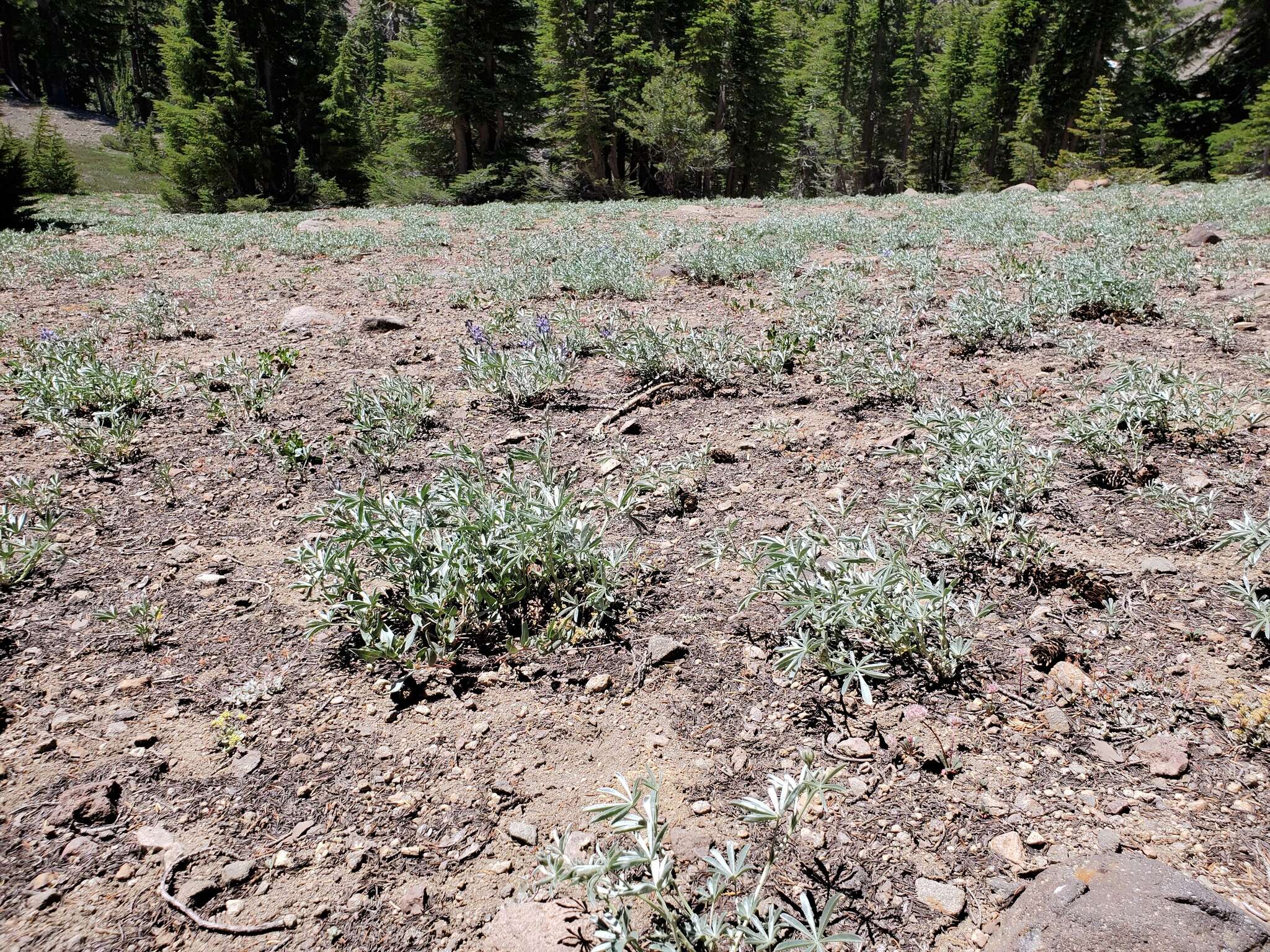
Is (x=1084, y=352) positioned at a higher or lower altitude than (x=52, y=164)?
lower

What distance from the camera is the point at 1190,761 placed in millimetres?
2100

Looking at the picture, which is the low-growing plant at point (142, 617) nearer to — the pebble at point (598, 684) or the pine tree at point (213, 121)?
the pebble at point (598, 684)

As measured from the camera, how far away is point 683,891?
1.88m

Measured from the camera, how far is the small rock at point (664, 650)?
2756mm

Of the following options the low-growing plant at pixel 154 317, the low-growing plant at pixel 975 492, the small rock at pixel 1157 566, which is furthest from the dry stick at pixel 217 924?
the low-growing plant at pixel 154 317

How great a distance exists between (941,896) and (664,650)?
1257mm

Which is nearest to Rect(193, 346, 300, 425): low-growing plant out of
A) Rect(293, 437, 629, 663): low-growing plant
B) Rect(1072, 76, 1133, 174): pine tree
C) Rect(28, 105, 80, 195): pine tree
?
Rect(293, 437, 629, 663): low-growing plant

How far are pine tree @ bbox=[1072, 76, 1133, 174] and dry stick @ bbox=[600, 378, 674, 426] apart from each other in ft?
111

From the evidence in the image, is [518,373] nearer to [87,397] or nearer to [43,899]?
[87,397]

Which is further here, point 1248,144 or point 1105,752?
point 1248,144

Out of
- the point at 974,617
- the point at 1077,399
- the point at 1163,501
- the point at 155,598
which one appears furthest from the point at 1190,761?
the point at 155,598

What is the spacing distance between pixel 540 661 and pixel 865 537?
57.2 inches

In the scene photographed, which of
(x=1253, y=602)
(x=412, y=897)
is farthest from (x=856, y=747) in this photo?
(x=1253, y=602)

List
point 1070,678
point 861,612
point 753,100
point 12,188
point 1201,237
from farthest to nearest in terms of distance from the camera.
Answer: point 753,100 → point 12,188 → point 1201,237 → point 861,612 → point 1070,678
